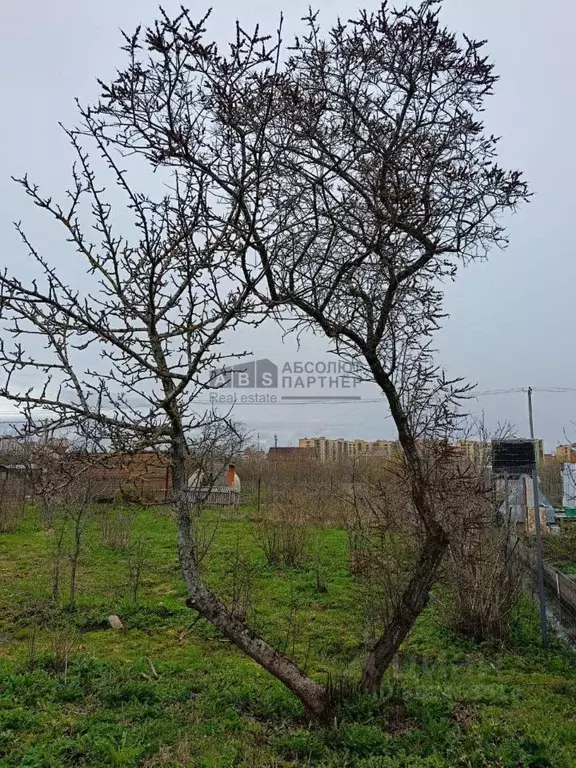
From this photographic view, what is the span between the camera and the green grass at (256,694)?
2.78m

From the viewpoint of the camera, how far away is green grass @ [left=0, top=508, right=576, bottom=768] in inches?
109

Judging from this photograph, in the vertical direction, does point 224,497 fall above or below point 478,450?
below

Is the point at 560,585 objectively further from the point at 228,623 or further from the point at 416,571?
the point at 228,623

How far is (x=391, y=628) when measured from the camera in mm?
3275

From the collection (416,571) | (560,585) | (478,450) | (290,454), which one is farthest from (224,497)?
(416,571)

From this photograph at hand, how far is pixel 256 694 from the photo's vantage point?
3.52 metres

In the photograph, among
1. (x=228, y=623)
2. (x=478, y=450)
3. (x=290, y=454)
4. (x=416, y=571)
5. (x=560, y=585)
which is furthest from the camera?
(x=290, y=454)

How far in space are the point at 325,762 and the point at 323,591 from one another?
4.02 metres

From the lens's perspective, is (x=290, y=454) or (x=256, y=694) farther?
(x=290, y=454)

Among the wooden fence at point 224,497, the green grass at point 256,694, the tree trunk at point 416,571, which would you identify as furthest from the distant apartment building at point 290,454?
the tree trunk at point 416,571

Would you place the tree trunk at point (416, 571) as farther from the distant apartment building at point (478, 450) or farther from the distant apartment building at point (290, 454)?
the distant apartment building at point (290, 454)

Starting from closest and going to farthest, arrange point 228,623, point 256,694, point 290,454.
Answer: point 228,623, point 256,694, point 290,454

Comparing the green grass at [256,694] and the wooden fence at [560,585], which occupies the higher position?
the wooden fence at [560,585]

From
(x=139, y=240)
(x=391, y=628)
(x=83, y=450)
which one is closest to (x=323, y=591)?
(x=391, y=628)
